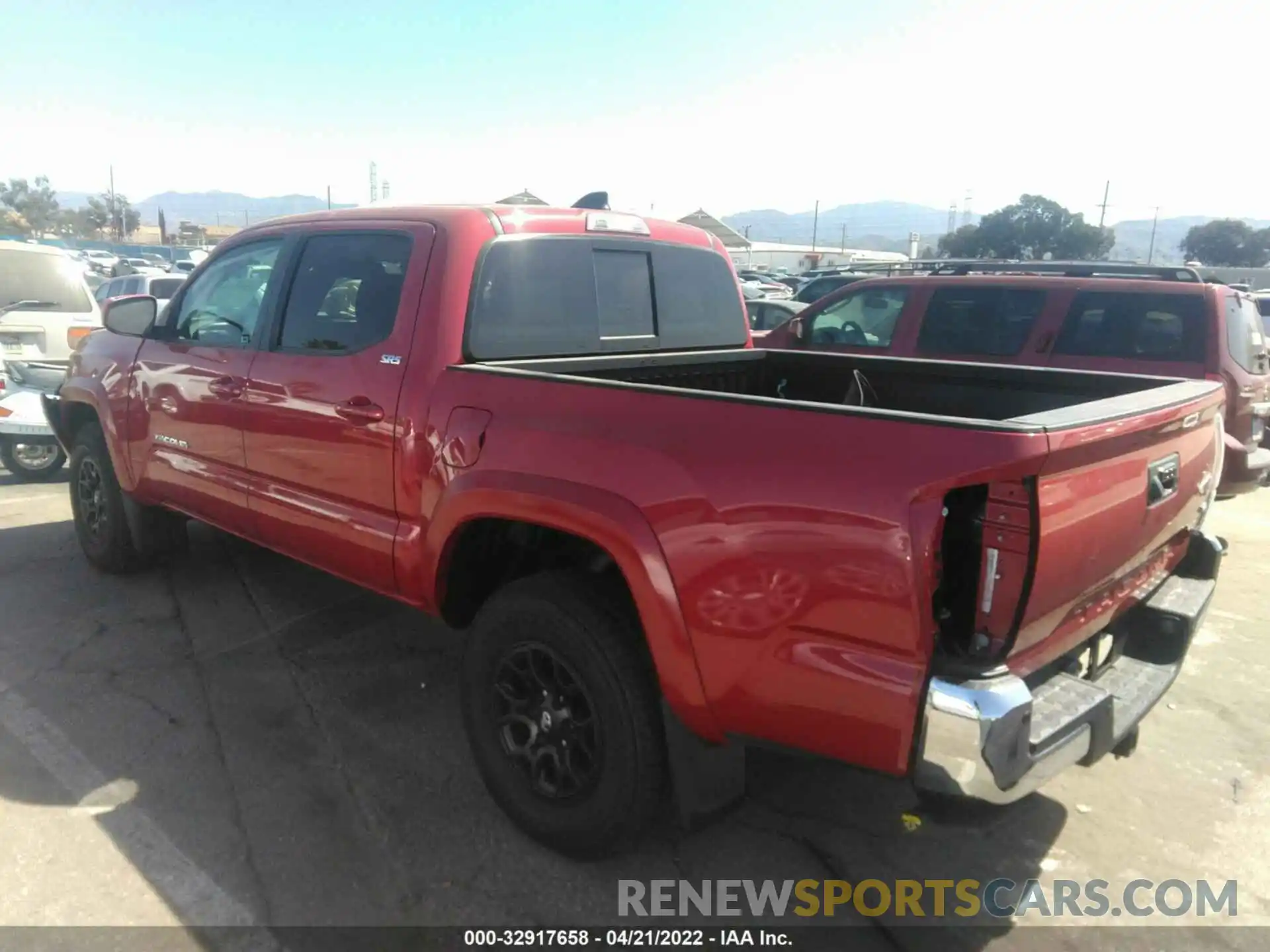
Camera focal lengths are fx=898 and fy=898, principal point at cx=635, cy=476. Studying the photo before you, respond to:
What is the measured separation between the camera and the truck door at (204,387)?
4.02 metres

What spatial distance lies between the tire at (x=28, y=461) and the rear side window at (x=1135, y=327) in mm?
8378

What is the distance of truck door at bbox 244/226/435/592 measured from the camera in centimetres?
327

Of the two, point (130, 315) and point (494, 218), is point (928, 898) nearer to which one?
point (494, 218)

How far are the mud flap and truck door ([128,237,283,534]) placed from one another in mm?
2495

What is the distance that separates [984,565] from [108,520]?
4.92 metres

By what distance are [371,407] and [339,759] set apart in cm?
134

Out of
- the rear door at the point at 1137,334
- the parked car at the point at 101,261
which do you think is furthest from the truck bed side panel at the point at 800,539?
the parked car at the point at 101,261

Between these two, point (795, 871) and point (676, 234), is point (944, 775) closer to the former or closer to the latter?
point (795, 871)

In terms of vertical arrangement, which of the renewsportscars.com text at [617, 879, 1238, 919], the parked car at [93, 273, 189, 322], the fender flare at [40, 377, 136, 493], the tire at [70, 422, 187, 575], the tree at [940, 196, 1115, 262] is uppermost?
the tree at [940, 196, 1115, 262]

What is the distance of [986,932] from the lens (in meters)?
2.61

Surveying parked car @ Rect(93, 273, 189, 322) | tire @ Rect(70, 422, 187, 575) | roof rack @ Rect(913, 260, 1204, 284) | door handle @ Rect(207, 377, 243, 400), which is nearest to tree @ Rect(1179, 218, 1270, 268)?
roof rack @ Rect(913, 260, 1204, 284)

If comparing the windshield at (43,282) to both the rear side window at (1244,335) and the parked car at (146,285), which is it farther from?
the rear side window at (1244,335)

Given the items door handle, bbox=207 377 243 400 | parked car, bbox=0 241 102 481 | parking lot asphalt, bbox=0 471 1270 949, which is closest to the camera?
parking lot asphalt, bbox=0 471 1270 949

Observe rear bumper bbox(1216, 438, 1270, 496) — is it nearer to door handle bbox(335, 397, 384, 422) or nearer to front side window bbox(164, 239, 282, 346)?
door handle bbox(335, 397, 384, 422)
